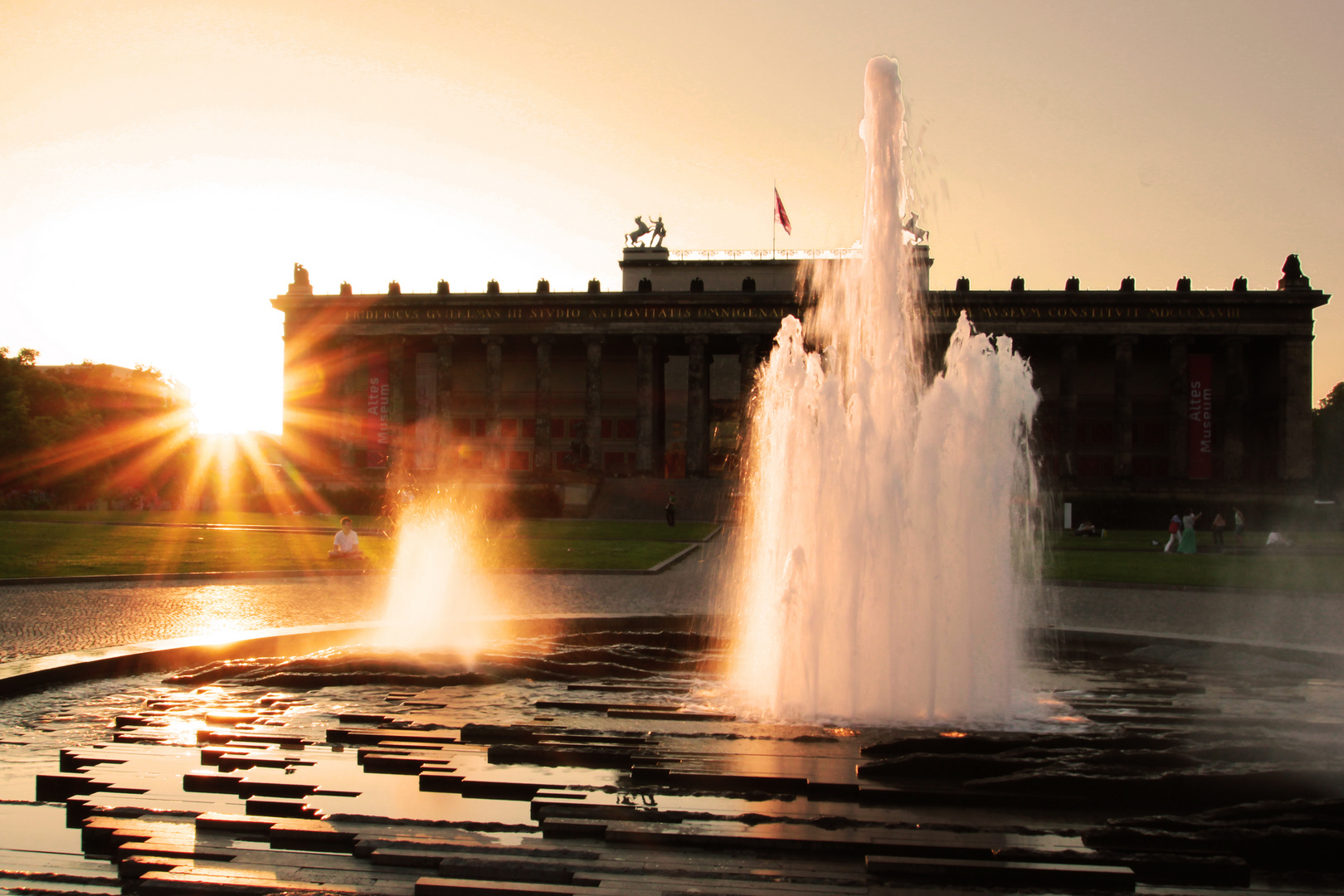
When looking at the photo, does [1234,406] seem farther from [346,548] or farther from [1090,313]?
[346,548]

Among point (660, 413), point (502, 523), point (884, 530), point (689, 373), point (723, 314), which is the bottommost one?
point (502, 523)

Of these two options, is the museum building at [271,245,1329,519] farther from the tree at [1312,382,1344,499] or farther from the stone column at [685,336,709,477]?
the tree at [1312,382,1344,499]

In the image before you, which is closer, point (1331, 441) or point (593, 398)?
point (593, 398)

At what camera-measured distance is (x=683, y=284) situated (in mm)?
71688

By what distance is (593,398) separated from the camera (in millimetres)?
65750

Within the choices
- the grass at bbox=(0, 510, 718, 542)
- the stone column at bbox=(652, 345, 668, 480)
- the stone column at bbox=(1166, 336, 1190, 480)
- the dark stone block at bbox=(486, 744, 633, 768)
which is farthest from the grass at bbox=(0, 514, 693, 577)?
the stone column at bbox=(1166, 336, 1190, 480)

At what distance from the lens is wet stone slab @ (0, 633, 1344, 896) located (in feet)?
15.9

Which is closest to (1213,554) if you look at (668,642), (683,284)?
(668,642)

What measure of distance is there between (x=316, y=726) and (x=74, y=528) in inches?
1119

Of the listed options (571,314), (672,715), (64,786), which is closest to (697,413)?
(571,314)

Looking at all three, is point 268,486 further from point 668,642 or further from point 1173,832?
point 1173,832

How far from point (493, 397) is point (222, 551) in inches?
1610

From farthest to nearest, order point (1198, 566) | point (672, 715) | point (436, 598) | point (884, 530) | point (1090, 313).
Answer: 1. point (1090, 313)
2. point (1198, 566)
3. point (436, 598)
4. point (884, 530)
5. point (672, 715)

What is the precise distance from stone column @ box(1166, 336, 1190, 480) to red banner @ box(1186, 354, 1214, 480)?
25 centimetres
